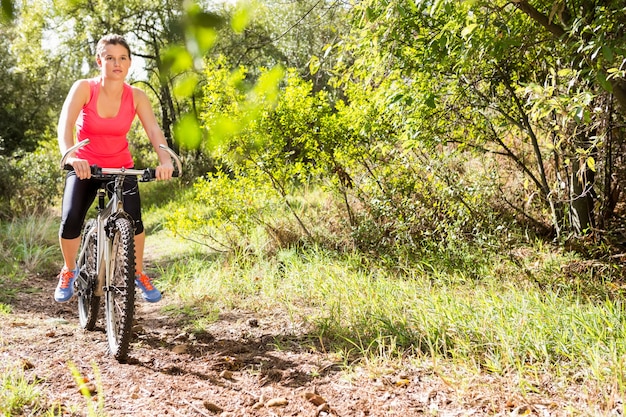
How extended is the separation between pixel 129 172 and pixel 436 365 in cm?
200

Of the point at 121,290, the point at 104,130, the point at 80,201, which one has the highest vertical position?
the point at 104,130

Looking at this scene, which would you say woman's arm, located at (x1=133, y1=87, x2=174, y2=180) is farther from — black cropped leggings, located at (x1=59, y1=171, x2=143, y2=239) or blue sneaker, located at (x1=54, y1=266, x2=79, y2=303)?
blue sneaker, located at (x1=54, y1=266, x2=79, y2=303)

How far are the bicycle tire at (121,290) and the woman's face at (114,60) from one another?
34.2 inches

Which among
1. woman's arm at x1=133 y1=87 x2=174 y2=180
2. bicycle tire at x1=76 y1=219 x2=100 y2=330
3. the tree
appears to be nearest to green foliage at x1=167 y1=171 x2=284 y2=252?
the tree

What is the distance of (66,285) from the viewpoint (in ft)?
12.5

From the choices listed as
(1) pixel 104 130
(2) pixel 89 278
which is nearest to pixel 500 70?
(1) pixel 104 130

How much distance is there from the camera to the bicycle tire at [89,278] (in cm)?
371

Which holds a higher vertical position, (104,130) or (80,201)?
(104,130)

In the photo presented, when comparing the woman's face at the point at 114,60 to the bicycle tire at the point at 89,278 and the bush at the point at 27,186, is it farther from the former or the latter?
the bush at the point at 27,186

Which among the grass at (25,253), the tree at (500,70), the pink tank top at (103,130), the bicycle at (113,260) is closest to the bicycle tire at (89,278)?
the bicycle at (113,260)

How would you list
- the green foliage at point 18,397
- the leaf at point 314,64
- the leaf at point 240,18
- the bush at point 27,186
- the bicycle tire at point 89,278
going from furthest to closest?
the bush at point 27,186 → the leaf at point 314,64 → the bicycle tire at point 89,278 → the green foliage at point 18,397 → the leaf at point 240,18

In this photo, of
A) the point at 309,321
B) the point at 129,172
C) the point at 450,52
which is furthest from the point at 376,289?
the point at 129,172

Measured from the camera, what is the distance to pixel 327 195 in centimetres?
759

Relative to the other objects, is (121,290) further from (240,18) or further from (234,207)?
(234,207)
